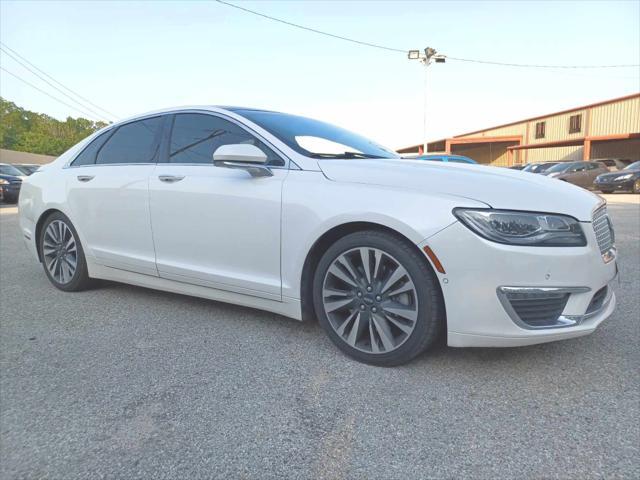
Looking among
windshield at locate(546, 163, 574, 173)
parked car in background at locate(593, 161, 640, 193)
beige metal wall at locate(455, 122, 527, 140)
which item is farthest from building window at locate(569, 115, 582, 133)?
parked car in background at locate(593, 161, 640, 193)

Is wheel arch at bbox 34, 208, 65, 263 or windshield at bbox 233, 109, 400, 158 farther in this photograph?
wheel arch at bbox 34, 208, 65, 263

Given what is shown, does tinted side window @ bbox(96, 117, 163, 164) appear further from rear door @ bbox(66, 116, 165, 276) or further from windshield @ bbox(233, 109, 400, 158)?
windshield @ bbox(233, 109, 400, 158)

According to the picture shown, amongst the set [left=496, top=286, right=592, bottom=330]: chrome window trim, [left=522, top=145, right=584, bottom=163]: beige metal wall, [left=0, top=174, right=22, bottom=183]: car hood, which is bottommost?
[left=496, top=286, right=592, bottom=330]: chrome window trim

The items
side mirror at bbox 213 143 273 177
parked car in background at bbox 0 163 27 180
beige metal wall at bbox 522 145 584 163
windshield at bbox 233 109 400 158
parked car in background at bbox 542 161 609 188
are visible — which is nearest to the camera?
side mirror at bbox 213 143 273 177

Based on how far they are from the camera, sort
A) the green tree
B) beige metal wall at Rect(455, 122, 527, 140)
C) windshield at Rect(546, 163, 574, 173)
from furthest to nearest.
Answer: the green tree, beige metal wall at Rect(455, 122, 527, 140), windshield at Rect(546, 163, 574, 173)

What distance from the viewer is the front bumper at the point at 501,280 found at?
2172mm

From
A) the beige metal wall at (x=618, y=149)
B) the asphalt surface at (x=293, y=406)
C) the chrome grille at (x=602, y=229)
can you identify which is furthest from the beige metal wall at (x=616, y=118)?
the chrome grille at (x=602, y=229)

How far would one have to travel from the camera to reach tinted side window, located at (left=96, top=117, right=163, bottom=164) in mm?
3564

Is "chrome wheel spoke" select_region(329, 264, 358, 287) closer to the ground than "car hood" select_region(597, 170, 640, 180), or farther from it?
closer to the ground

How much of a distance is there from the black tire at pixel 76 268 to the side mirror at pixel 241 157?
Result: 6.12ft

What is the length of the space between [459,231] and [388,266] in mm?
443

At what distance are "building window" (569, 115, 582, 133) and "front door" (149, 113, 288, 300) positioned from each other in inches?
1356

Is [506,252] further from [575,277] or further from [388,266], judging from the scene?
[388,266]

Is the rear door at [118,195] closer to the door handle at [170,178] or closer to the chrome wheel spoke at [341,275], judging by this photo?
the door handle at [170,178]
